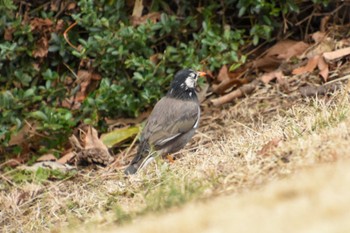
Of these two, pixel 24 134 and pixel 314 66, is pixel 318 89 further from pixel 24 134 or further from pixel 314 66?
pixel 24 134

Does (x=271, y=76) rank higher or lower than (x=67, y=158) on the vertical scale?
higher

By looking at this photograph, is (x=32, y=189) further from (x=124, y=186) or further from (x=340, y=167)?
(x=340, y=167)

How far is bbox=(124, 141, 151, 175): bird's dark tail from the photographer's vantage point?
26.3 feet

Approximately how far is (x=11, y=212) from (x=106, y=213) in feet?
4.94

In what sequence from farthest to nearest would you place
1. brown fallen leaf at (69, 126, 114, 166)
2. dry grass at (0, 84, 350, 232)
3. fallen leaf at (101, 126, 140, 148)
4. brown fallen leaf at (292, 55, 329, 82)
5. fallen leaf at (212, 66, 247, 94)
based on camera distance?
fallen leaf at (212, 66, 247, 94) → fallen leaf at (101, 126, 140, 148) → brown fallen leaf at (292, 55, 329, 82) → brown fallen leaf at (69, 126, 114, 166) → dry grass at (0, 84, 350, 232)

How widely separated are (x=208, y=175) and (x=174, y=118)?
305 cm

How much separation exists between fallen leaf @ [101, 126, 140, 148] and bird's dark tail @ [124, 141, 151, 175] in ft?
2.52

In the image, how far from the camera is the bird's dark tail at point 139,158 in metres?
8.00

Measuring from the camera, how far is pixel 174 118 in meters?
9.19

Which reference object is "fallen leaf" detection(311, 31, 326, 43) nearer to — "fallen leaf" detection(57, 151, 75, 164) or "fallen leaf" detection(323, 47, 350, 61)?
"fallen leaf" detection(323, 47, 350, 61)

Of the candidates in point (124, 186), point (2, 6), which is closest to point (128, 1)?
point (2, 6)

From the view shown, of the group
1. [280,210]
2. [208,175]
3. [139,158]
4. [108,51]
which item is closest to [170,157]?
[139,158]

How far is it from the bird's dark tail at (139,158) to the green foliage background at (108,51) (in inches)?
39.3

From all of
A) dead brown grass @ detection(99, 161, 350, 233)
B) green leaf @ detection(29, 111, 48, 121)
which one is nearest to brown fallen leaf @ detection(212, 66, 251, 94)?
green leaf @ detection(29, 111, 48, 121)
